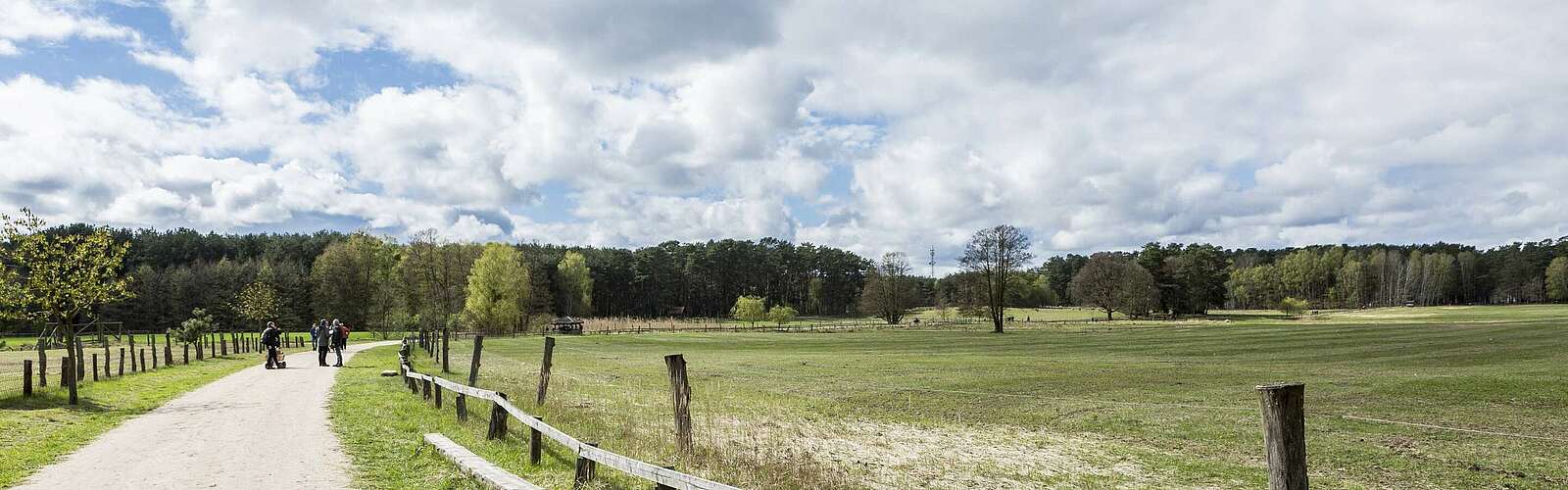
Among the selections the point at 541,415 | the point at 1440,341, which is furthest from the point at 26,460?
the point at 1440,341

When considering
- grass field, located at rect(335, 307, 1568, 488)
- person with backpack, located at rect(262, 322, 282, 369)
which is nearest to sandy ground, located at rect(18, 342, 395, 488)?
grass field, located at rect(335, 307, 1568, 488)

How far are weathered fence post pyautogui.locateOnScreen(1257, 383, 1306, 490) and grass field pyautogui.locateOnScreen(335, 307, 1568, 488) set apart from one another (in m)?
5.40

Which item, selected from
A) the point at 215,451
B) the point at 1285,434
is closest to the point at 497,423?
the point at 215,451

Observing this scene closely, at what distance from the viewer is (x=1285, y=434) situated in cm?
546

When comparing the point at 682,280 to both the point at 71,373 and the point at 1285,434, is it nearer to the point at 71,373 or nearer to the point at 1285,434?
the point at 71,373

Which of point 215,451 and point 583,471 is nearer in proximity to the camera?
point 583,471

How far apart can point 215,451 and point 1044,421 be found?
14.4 meters

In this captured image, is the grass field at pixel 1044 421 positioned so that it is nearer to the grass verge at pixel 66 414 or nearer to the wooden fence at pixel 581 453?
the wooden fence at pixel 581 453

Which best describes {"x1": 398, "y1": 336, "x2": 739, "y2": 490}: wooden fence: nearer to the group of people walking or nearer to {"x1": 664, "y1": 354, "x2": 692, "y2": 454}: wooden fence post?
{"x1": 664, "y1": 354, "x2": 692, "y2": 454}: wooden fence post

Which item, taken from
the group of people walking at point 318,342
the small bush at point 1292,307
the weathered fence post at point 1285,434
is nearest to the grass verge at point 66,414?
the group of people walking at point 318,342

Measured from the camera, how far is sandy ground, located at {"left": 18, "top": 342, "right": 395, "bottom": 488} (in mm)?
10141

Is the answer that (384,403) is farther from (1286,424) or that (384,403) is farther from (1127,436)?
(1286,424)

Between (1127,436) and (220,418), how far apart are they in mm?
16764

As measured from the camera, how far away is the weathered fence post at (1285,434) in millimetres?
5422
